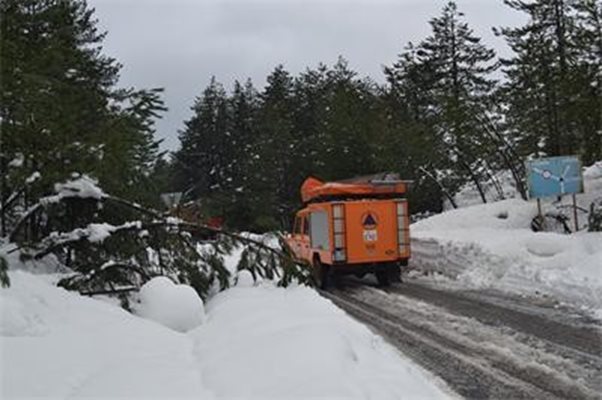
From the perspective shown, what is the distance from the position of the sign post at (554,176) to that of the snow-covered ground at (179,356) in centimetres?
1239

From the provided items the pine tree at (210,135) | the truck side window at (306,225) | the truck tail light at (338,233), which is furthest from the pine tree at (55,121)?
the pine tree at (210,135)

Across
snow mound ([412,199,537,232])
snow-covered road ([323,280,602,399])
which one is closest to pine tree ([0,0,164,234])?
snow-covered road ([323,280,602,399])

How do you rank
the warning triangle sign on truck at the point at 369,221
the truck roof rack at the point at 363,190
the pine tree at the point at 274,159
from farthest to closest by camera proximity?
the pine tree at the point at 274,159 < the truck roof rack at the point at 363,190 < the warning triangle sign on truck at the point at 369,221

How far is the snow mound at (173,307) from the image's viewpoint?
27.4 feet

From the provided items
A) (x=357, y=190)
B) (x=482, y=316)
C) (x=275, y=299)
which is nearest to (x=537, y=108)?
(x=357, y=190)

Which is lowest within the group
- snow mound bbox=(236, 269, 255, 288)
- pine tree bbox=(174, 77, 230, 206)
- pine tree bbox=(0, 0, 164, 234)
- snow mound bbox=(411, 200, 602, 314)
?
snow mound bbox=(411, 200, 602, 314)

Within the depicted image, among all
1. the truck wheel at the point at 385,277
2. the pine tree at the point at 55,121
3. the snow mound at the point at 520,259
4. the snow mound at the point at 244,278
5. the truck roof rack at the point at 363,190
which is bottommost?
the truck wheel at the point at 385,277

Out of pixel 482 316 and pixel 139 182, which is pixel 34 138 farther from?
pixel 482 316

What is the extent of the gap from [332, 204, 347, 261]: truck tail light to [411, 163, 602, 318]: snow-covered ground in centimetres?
289

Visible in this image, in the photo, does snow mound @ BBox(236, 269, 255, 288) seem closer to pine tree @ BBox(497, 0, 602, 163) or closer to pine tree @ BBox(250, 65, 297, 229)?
pine tree @ BBox(497, 0, 602, 163)

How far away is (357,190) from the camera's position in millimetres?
17969

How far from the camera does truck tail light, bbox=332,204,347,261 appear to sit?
17.0m

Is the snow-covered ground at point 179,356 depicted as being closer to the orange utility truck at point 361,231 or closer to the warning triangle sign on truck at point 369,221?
the orange utility truck at point 361,231

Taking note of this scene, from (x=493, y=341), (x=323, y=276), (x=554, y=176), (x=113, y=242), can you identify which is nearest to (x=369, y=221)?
(x=323, y=276)
